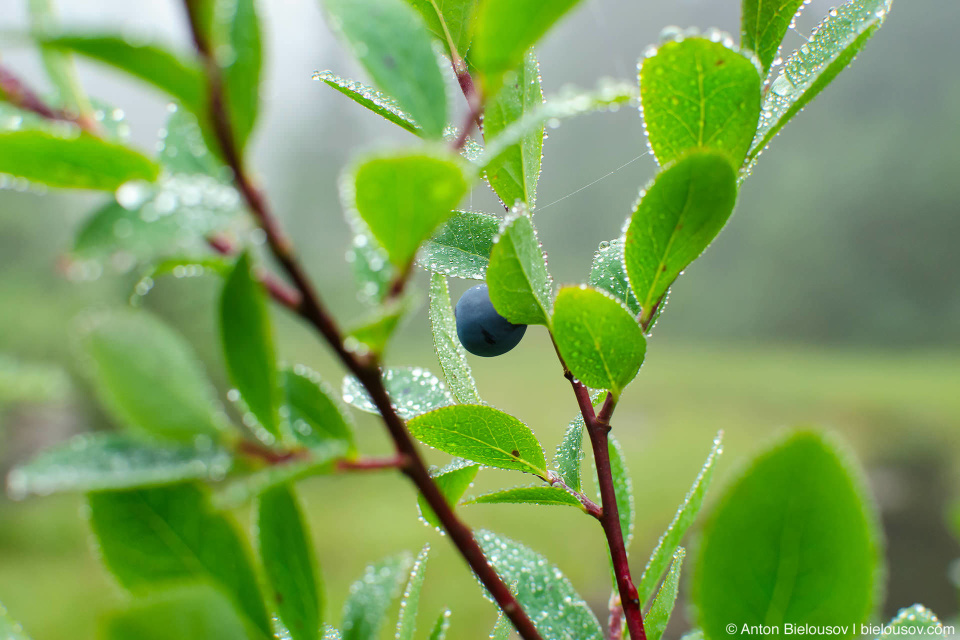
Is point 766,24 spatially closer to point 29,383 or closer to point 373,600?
point 373,600

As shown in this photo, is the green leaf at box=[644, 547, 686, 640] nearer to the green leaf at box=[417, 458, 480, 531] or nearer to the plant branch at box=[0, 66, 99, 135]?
the green leaf at box=[417, 458, 480, 531]

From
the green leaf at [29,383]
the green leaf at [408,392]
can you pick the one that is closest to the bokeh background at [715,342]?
the green leaf at [29,383]

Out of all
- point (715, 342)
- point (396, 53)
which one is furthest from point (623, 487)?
point (715, 342)

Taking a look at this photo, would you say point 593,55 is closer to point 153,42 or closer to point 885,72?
point 885,72

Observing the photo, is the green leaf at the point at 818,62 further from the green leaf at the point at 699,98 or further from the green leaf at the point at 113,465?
the green leaf at the point at 113,465

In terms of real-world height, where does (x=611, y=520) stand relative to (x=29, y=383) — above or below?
below

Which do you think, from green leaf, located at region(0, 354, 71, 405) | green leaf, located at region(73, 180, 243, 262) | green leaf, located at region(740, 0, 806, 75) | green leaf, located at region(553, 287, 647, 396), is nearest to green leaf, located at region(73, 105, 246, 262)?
green leaf, located at region(73, 180, 243, 262)
